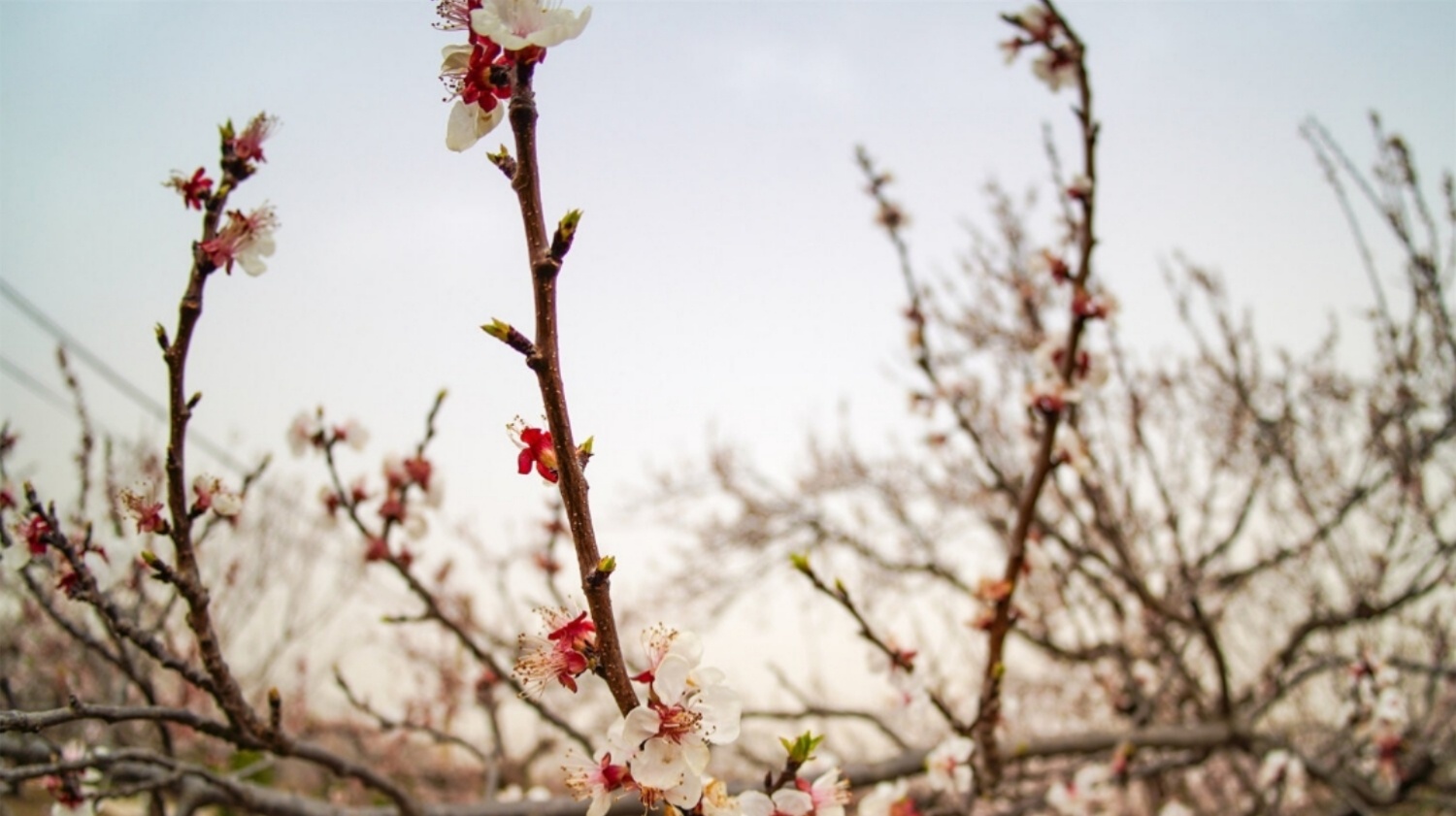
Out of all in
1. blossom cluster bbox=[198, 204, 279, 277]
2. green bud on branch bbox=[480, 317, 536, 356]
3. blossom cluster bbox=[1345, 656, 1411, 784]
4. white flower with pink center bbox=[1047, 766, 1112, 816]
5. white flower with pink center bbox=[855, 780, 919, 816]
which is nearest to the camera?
green bud on branch bbox=[480, 317, 536, 356]

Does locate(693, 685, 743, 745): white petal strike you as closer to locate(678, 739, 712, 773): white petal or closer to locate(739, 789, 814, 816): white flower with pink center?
locate(678, 739, 712, 773): white petal

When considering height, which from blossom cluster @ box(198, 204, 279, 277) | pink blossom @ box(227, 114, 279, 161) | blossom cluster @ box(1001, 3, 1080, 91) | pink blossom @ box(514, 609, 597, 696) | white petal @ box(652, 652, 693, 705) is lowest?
white petal @ box(652, 652, 693, 705)

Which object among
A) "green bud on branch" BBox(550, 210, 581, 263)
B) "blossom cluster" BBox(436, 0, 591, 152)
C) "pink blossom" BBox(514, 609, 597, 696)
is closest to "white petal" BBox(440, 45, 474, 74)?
"blossom cluster" BBox(436, 0, 591, 152)

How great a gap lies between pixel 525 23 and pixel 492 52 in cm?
9

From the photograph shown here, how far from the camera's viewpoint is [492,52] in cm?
107

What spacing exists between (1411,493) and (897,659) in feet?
10.8

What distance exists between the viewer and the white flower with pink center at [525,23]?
3.15 ft

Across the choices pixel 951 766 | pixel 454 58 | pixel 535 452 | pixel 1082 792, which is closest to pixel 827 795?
pixel 535 452

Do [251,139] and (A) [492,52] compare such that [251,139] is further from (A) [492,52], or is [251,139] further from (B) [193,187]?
(A) [492,52]

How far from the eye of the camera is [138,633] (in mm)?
1466

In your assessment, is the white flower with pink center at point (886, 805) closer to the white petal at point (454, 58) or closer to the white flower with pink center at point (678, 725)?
the white flower with pink center at point (678, 725)

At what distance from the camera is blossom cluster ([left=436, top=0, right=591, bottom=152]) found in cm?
97

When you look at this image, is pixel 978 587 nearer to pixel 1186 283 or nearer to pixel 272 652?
pixel 1186 283

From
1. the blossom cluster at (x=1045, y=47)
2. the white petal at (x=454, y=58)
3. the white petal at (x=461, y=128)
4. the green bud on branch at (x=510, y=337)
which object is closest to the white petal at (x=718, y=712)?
the green bud on branch at (x=510, y=337)
